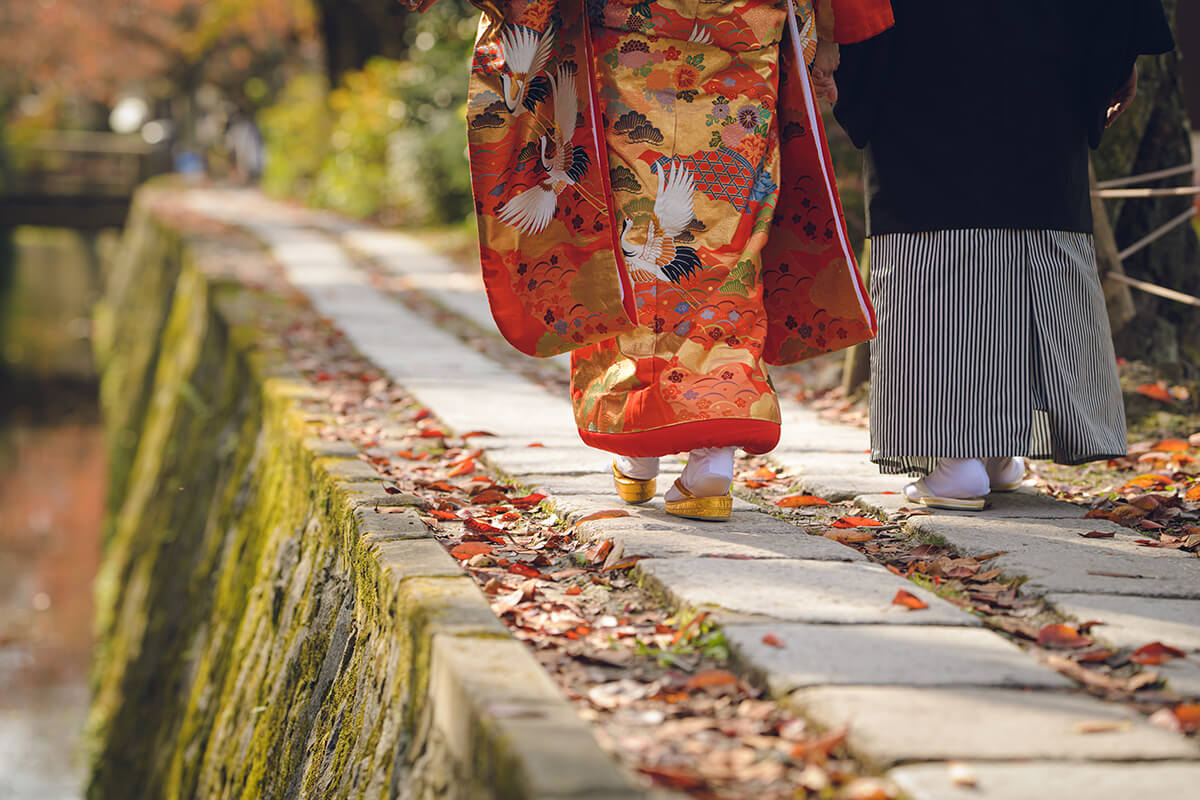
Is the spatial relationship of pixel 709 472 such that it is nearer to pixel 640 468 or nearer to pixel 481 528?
pixel 640 468

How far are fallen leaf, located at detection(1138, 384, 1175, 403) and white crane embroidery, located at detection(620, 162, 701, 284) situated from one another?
7.57 ft

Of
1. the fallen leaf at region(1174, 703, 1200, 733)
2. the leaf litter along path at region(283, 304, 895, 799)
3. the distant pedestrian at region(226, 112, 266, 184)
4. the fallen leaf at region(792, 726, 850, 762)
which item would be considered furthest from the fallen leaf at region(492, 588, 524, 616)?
the distant pedestrian at region(226, 112, 266, 184)

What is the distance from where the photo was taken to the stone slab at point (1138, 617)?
2297 millimetres

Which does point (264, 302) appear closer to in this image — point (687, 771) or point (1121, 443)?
point (1121, 443)

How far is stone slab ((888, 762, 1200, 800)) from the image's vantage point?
65.9 inches

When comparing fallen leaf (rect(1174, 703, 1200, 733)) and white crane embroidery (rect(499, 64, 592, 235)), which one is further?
white crane embroidery (rect(499, 64, 592, 235))

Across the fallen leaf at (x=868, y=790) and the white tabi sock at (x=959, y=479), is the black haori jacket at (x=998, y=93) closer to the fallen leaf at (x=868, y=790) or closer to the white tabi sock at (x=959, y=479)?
the white tabi sock at (x=959, y=479)

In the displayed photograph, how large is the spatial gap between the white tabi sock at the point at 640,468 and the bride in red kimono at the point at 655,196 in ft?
0.51

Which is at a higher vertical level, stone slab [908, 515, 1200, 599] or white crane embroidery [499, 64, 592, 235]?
white crane embroidery [499, 64, 592, 235]

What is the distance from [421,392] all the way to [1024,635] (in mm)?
3552

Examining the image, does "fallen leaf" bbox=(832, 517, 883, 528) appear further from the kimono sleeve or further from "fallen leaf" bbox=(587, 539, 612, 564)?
the kimono sleeve

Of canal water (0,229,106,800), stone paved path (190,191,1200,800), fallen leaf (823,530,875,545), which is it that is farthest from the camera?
canal water (0,229,106,800)

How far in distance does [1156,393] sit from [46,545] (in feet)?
42.0

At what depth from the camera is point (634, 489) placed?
11.0ft
